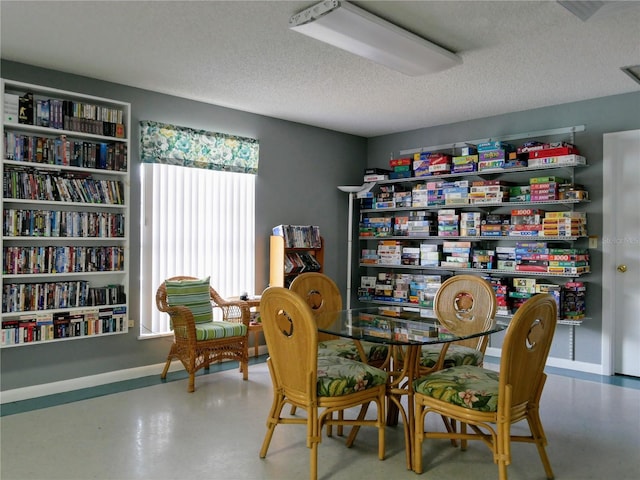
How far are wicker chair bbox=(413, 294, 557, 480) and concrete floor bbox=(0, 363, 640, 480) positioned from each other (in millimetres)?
320

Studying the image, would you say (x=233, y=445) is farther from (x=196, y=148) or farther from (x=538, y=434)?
(x=196, y=148)

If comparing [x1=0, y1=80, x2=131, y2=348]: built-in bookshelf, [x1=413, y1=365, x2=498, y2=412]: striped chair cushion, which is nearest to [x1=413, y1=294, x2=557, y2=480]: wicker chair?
[x1=413, y1=365, x2=498, y2=412]: striped chair cushion

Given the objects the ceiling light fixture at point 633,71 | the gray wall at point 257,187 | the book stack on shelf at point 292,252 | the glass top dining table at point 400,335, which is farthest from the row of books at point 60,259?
the ceiling light fixture at point 633,71

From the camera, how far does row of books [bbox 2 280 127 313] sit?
385 centimetres

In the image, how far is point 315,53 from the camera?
3.71 meters

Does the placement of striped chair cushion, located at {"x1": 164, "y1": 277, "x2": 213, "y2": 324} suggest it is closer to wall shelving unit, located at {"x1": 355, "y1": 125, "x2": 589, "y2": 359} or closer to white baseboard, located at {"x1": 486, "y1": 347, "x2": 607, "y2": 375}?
wall shelving unit, located at {"x1": 355, "y1": 125, "x2": 589, "y2": 359}

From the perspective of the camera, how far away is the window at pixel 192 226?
472cm

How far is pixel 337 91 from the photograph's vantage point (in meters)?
4.68

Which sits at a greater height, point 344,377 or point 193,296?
point 193,296

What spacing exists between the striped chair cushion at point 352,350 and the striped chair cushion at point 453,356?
0.88 feet

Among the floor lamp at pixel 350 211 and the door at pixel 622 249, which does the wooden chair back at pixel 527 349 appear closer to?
the door at pixel 622 249

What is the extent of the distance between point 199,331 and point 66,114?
2040 millimetres

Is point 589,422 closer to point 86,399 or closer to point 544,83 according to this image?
point 544,83

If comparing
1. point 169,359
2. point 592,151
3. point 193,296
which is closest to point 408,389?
point 193,296
